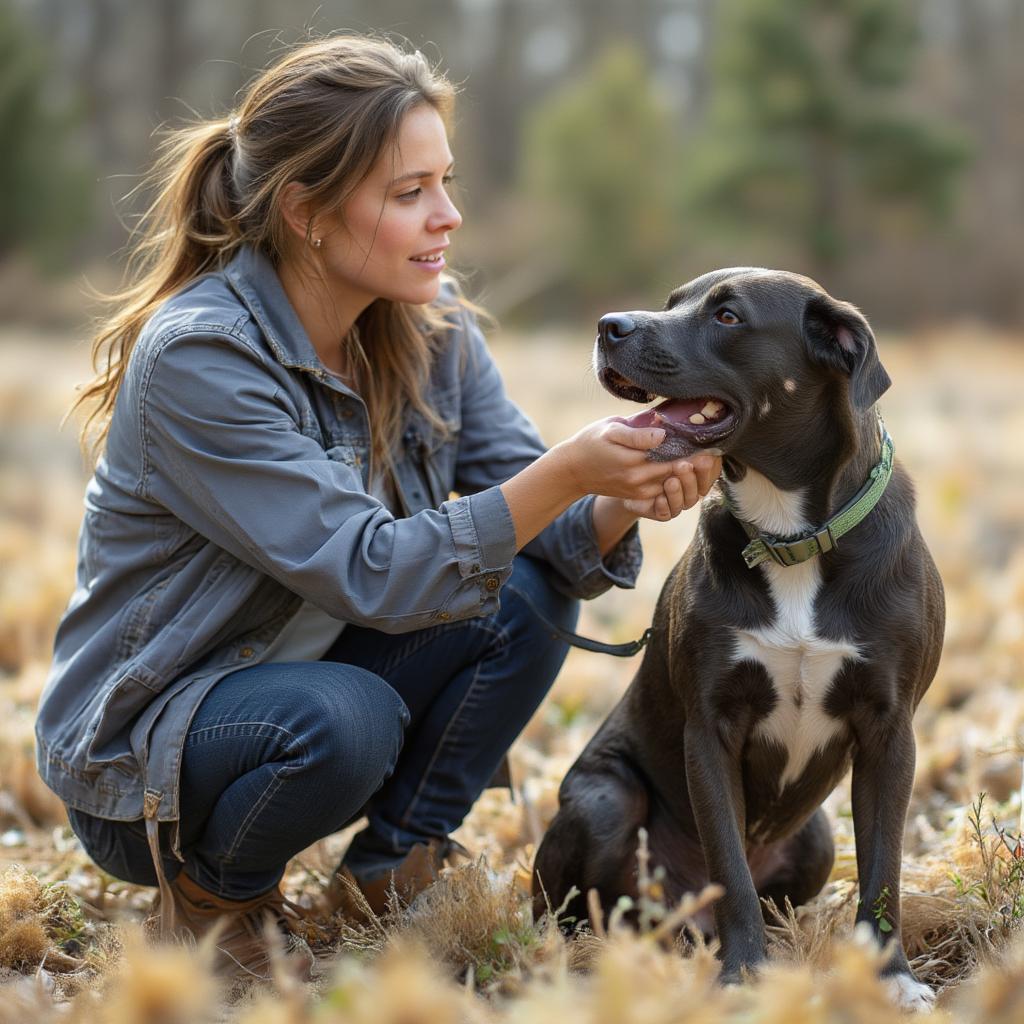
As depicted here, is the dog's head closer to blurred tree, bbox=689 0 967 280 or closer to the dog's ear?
the dog's ear

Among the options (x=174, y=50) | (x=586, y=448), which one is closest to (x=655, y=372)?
(x=586, y=448)

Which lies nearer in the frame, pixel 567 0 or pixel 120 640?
pixel 120 640

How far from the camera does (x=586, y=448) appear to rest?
107 inches

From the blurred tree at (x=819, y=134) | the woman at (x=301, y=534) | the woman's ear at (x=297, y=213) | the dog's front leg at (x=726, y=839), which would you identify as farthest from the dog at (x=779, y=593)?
the blurred tree at (x=819, y=134)

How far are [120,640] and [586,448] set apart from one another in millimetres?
1181

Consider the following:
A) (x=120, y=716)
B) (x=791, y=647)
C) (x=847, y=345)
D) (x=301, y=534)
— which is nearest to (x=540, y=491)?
(x=301, y=534)

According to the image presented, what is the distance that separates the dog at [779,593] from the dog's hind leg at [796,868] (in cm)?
27

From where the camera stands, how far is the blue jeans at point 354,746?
113 inches

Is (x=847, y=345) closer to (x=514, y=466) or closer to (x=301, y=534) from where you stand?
(x=514, y=466)

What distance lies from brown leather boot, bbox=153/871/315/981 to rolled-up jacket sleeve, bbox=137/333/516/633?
811 mm

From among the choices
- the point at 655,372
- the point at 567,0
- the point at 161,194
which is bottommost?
the point at 655,372

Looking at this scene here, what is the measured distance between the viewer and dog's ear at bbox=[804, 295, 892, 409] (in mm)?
2713

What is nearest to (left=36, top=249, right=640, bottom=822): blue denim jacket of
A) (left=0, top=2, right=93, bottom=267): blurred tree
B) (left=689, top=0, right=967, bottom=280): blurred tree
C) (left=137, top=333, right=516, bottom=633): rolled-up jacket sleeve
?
(left=137, top=333, right=516, bottom=633): rolled-up jacket sleeve

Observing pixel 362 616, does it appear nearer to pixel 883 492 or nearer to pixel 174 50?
pixel 883 492
